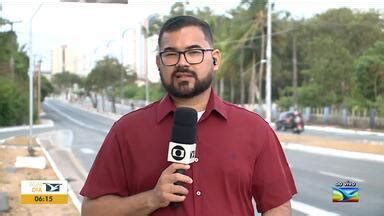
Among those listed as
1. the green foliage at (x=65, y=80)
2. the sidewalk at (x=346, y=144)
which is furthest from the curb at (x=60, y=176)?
the sidewalk at (x=346, y=144)

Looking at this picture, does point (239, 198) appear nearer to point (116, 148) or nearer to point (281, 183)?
point (281, 183)

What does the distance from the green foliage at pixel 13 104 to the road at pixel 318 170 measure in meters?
0.15

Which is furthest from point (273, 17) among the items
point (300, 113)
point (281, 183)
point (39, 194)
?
point (281, 183)

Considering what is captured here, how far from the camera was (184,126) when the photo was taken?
4.83ft

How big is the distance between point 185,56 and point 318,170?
303cm

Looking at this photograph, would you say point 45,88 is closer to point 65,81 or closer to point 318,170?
point 65,81

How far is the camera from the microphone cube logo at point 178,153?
56.4 inches

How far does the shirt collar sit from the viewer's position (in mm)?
1647

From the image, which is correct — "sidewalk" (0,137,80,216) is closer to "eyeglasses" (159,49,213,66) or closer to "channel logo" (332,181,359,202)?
"channel logo" (332,181,359,202)

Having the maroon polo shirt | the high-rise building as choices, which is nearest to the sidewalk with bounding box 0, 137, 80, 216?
the high-rise building

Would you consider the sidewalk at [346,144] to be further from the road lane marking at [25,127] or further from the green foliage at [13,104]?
the green foliage at [13,104]

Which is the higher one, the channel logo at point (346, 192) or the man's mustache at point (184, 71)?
the man's mustache at point (184, 71)

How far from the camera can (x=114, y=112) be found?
401 centimetres

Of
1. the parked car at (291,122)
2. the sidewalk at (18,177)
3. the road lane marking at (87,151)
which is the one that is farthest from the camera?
the parked car at (291,122)
